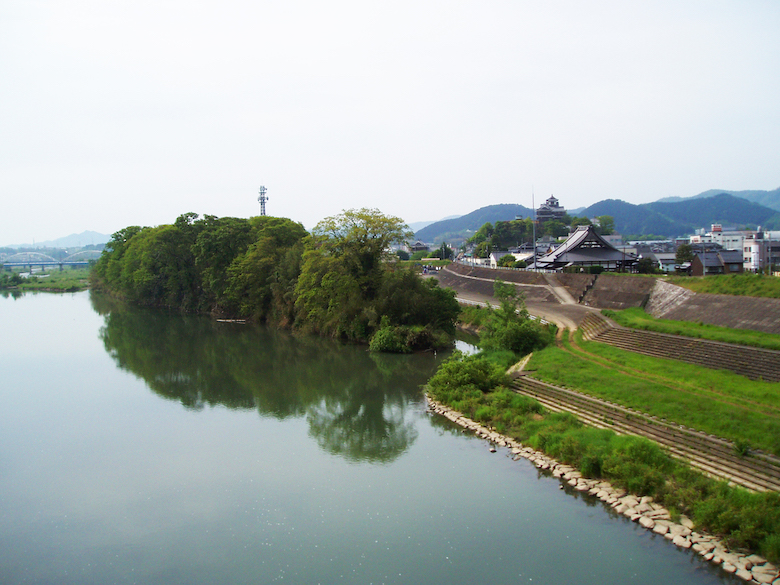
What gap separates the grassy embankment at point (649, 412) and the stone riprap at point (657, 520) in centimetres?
22

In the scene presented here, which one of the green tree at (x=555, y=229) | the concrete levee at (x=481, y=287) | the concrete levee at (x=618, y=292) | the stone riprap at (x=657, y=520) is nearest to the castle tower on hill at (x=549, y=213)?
the green tree at (x=555, y=229)

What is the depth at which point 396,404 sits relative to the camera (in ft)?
76.0

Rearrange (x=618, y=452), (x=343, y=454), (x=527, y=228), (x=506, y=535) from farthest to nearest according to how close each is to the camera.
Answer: (x=527, y=228)
(x=343, y=454)
(x=618, y=452)
(x=506, y=535)

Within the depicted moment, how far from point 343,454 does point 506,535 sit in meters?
6.66

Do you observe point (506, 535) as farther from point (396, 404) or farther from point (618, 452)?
point (396, 404)

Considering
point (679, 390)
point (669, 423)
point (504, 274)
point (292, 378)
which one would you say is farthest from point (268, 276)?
point (669, 423)

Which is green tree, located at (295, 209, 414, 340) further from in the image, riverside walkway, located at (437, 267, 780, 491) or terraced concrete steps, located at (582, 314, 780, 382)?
terraced concrete steps, located at (582, 314, 780, 382)

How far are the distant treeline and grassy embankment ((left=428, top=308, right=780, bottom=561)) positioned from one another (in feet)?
36.8

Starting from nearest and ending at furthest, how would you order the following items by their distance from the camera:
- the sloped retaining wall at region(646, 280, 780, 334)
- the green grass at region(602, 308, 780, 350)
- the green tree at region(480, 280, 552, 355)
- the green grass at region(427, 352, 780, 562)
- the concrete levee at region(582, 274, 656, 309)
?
the green grass at region(427, 352, 780, 562)
the green grass at region(602, 308, 780, 350)
the sloped retaining wall at region(646, 280, 780, 334)
the green tree at region(480, 280, 552, 355)
the concrete levee at region(582, 274, 656, 309)

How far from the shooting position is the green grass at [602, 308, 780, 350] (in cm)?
1952

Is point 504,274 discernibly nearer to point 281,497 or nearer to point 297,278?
point 297,278

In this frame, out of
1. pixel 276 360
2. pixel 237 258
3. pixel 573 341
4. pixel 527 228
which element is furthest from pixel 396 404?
pixel 527 228

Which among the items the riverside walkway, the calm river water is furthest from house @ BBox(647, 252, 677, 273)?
the calm river water

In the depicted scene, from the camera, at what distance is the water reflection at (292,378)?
806 inches
